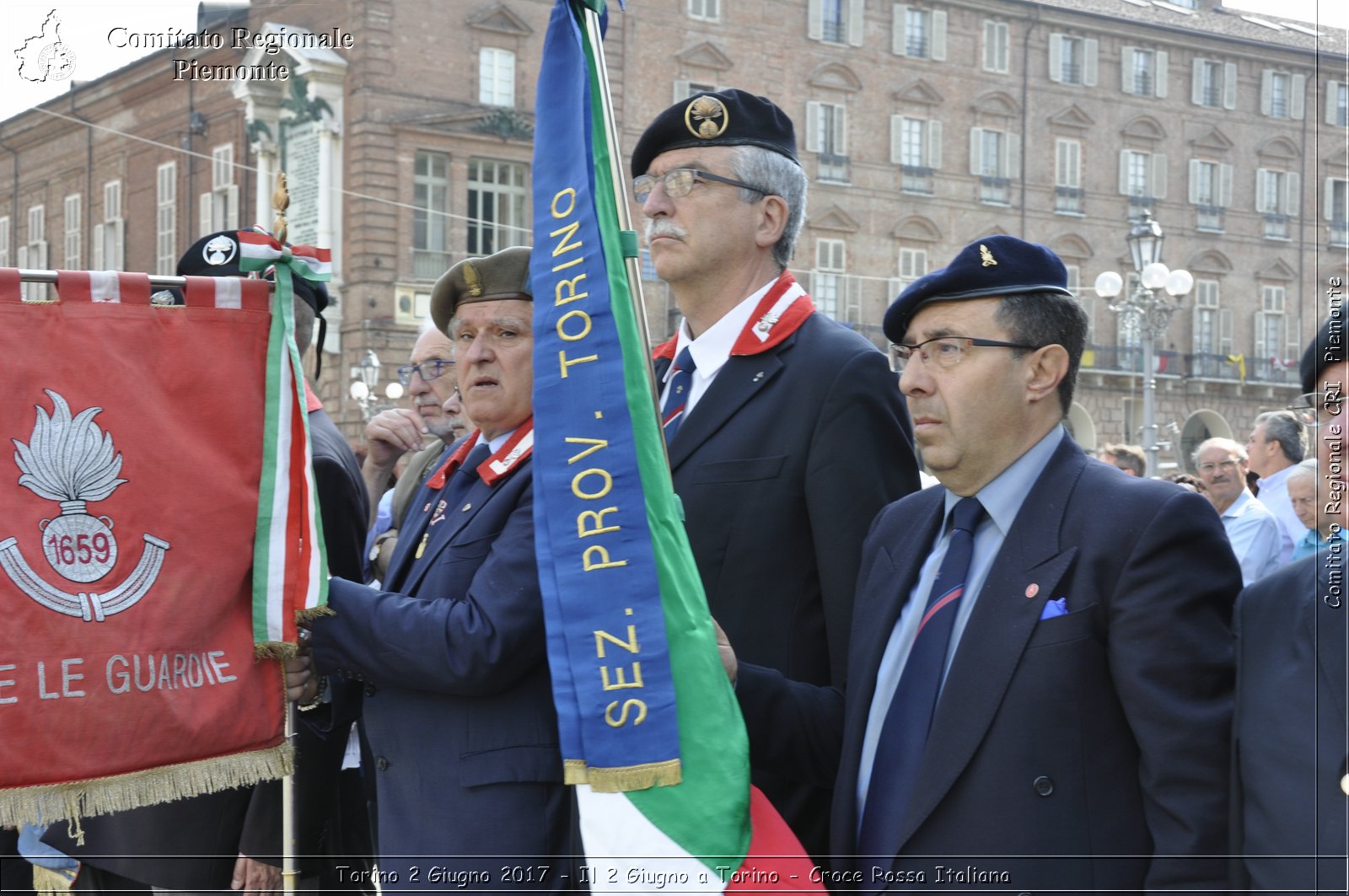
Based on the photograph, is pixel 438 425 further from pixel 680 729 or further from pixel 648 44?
pixel 648 44

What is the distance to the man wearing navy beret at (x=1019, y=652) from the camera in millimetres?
2502

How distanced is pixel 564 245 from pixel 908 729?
1.22 metres

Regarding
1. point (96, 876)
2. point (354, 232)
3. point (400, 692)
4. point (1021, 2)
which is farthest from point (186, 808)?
point (1021, 2)

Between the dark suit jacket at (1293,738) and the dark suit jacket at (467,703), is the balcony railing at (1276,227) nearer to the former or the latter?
the dark suit jacket at (467,703)

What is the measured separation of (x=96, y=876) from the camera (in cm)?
435

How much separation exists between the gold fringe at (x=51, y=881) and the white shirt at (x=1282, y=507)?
597cm

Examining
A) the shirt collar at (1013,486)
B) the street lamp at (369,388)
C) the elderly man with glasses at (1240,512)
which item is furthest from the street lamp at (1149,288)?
the shirt collar at (1013,486)

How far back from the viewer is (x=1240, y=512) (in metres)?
7.80

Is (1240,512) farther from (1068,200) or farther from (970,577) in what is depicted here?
(1068,200)

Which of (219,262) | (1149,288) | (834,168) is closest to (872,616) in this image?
(219,262)

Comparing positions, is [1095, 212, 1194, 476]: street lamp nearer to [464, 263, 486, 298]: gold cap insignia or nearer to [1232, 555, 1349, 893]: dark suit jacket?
[464, 263, 486, 298]: gold cap insignia

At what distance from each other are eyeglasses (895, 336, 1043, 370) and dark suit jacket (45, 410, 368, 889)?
1.84 m

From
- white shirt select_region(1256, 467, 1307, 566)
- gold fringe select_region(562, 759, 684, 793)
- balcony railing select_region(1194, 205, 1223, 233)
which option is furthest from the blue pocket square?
balcony railing select_region(1194, 205, 1223, 233)

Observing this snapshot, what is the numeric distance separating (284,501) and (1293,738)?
226 centimetres
